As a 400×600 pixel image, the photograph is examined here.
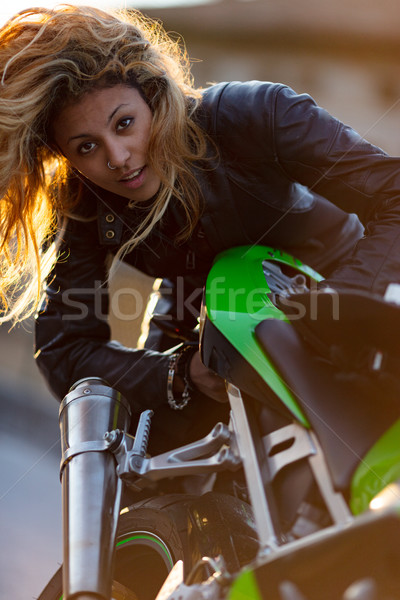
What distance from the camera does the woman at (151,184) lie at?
1.16 meters

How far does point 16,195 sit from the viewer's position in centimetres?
138

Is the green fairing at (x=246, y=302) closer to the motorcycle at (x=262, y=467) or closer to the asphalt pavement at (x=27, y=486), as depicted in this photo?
the motorcycle at (x=262, y=467)

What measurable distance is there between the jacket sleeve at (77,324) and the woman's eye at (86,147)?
0.25m

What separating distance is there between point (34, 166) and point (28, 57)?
0.26 m

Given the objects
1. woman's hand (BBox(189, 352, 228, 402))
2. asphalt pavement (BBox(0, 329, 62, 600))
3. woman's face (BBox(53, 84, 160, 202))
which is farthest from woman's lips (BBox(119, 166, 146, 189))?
asphalt pavement (BBox(0, 329, 62, 600))

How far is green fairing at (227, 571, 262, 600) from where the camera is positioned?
607mm

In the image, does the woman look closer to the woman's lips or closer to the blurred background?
the woman's lips

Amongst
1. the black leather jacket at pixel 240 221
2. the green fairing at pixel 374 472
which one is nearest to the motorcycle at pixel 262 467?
the green fairing at pixel 374 472

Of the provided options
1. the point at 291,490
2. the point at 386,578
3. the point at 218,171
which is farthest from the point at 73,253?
the point at 386,578

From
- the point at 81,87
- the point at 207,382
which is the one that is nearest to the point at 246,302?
the point at 207,382

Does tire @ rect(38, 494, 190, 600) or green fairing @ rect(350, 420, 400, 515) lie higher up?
green fairing @ rect(350, 420, 400, 515)

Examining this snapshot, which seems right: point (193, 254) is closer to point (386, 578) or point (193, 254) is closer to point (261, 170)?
point (261, 170)

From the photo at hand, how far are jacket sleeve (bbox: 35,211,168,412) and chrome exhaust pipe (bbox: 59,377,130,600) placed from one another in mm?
191

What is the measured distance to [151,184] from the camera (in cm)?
126
